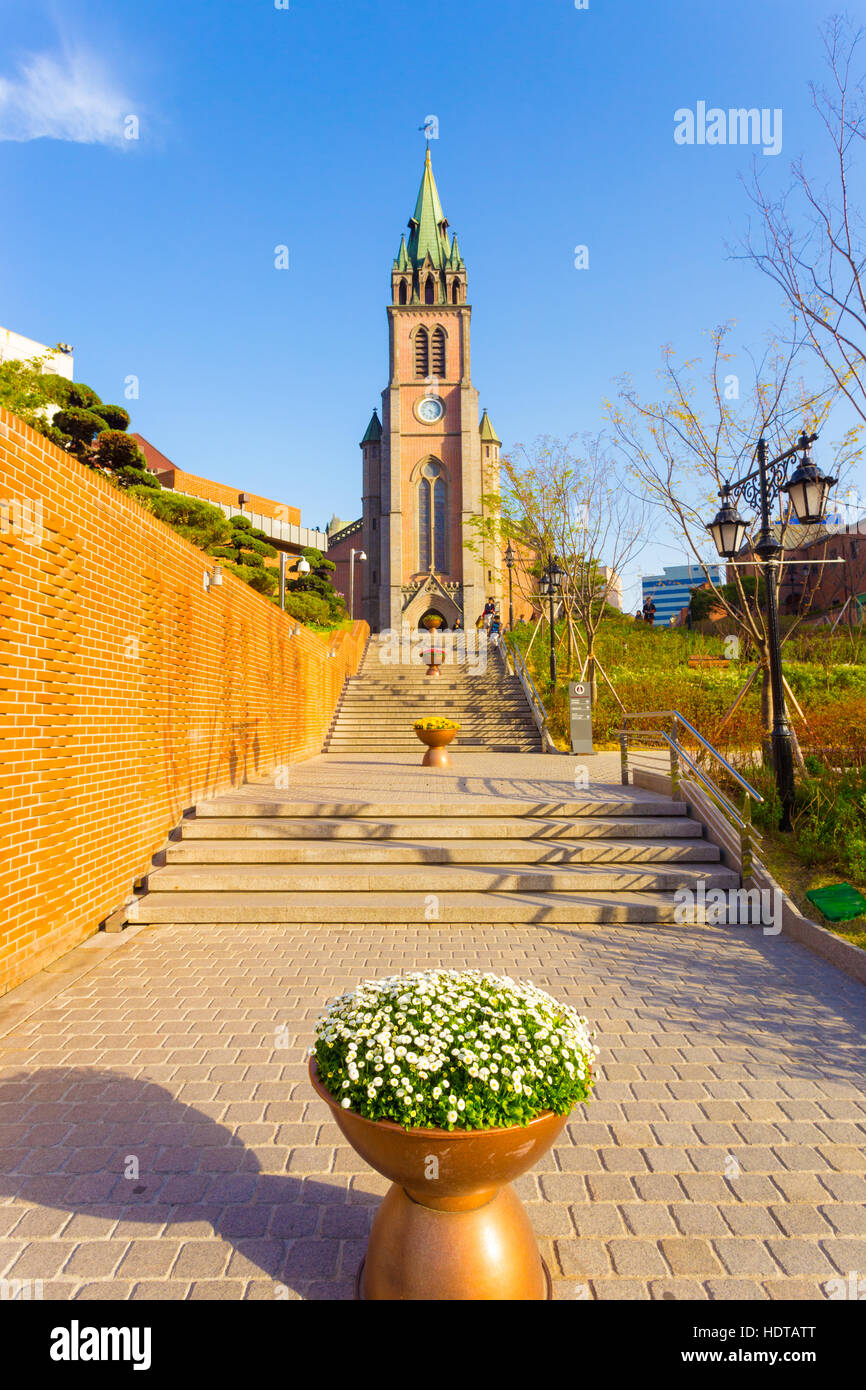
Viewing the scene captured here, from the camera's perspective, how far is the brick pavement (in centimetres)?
237

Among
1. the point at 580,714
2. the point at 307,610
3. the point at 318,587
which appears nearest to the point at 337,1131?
the point at 580,714

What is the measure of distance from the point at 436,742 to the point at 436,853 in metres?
5.63

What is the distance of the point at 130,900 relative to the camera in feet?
20.0

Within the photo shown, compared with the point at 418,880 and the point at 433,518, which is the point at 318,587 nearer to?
the point at 433,518

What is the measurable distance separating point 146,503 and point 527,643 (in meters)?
13.2

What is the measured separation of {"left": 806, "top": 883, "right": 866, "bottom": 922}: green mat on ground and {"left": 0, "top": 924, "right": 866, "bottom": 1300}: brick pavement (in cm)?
73

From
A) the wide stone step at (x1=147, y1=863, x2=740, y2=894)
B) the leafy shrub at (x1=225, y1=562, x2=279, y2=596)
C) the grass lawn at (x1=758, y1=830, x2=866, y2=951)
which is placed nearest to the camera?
the grass lawn at (x1=758, y1=830, x2=866, y2=951)

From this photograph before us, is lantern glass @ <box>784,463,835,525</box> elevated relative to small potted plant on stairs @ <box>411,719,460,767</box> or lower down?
elevated

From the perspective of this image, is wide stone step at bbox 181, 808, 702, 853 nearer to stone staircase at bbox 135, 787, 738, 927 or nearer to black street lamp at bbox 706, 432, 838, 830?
stone staircase at bbox 135, 787, 738, 927

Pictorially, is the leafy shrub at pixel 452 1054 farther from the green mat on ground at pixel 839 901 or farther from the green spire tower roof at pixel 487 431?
the green spire tower roof at pixel 487 431

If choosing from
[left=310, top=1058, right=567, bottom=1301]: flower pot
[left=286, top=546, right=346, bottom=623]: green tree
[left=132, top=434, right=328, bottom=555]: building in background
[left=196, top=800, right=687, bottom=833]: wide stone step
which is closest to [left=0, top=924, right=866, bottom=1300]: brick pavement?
[left=310, top=1058, right=567, bottom=1301]: flower pot

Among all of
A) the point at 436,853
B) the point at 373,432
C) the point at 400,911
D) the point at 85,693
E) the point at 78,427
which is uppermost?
the point at 373,432

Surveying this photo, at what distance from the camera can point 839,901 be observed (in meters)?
5.70
